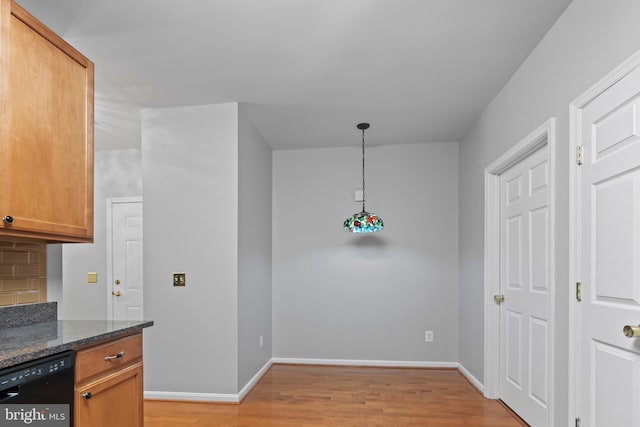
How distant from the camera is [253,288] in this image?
13.5 ft

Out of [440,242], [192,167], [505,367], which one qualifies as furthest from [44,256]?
[440,242]

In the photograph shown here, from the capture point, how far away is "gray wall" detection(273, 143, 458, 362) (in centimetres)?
479

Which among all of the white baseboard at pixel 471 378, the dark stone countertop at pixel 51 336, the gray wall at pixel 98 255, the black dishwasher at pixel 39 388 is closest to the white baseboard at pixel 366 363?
the white baseboard at pixel 471 378

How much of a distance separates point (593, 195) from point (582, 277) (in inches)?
16.8

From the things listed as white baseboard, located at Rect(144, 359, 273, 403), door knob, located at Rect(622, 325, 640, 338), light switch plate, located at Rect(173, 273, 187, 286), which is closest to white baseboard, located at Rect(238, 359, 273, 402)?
white baseboard, located at Rect(144, 359, 273, 403)

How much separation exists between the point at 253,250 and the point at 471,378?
8.46ft

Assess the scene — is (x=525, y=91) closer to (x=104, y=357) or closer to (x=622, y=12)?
(x=622, y=12)

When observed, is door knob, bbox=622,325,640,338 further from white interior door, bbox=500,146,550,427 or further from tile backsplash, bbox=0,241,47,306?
tile backsplash, bbox=0,241,47,306

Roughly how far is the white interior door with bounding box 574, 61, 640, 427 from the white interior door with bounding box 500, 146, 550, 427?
0.51 meters

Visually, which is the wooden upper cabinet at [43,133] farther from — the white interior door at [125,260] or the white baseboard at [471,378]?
the white baseboard at [471,378]

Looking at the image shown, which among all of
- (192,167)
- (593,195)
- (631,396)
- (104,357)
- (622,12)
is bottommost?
(631,396)

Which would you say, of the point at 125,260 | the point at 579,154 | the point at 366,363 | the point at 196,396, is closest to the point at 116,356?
the point at 196,396

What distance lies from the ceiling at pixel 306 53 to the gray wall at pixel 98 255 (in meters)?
1.05

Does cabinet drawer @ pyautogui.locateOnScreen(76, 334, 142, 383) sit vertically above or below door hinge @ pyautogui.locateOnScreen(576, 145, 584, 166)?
below
